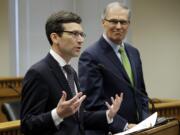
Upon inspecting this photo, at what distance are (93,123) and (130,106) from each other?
1.44 ft

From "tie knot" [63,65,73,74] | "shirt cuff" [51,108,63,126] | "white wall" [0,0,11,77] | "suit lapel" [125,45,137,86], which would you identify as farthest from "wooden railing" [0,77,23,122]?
"shirt cuff" [51,108,63,126]

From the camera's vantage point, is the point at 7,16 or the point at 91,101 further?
the point at 7,16

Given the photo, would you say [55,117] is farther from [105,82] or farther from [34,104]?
[105,82]

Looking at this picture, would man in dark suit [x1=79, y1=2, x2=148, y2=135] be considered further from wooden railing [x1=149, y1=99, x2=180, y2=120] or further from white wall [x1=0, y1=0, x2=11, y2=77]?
white wall [x1=0, y1=0, x2=11, y2=77]

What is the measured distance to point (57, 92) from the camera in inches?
78.4

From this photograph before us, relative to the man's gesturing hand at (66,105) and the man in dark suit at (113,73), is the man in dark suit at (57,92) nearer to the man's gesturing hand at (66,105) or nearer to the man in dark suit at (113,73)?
the man's gesturing hand at (66,105)

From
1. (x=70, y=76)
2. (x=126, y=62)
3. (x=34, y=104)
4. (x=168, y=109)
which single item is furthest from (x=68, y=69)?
(x=168, y=109)

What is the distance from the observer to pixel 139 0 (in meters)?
5.70

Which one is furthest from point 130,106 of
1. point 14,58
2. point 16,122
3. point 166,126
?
point 14,58

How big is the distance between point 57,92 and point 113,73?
639 mm

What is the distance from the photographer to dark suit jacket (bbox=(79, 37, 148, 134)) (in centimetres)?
252

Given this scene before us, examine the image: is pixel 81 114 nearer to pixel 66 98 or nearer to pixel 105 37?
pixel 66 98

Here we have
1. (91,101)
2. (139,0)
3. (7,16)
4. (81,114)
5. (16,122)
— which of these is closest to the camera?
(81,114)

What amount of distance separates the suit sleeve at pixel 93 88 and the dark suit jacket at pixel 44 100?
0.45 m
